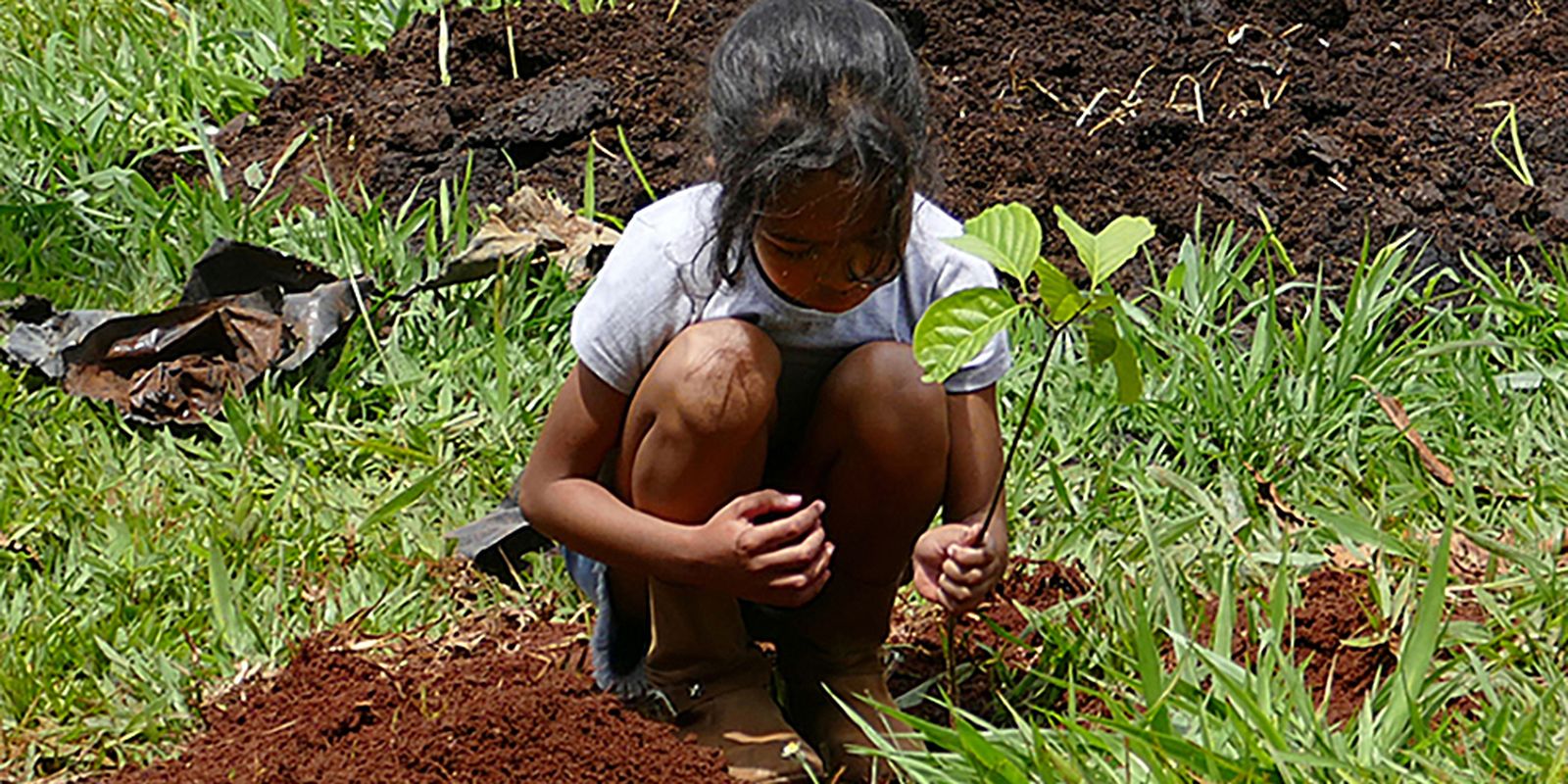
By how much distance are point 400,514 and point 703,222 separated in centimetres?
105

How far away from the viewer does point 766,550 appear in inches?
87.3

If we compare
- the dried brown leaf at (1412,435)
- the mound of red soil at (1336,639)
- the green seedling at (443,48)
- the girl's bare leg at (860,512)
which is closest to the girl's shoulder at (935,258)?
the girl's bare leg at (860,512)

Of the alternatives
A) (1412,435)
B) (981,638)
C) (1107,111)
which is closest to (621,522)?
(981,638)

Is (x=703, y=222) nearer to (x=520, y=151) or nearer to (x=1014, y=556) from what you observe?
(x=1014, y=556)

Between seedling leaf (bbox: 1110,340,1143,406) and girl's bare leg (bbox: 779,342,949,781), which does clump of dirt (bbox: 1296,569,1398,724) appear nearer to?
girl's bare leg (bbox: 779,342,949,781)

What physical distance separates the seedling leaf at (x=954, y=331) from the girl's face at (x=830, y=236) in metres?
0.21

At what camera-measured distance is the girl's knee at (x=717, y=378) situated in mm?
2232

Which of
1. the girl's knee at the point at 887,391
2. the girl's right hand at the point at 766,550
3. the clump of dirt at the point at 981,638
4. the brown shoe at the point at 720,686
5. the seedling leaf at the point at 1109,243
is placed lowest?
the clump of dirt at the point at 981,638

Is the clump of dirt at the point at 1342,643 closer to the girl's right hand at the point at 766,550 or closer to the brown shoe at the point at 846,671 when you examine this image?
the brown shoe at the point at 846,671

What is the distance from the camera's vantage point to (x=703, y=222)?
2324mm

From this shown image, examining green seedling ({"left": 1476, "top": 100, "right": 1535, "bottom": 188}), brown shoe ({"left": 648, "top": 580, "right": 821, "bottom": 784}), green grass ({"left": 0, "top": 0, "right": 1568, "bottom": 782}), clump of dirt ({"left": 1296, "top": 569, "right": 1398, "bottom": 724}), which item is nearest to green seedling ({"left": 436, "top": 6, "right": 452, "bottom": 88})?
green grass ({"left": 0, "top": 0, "right": 1568, "bottom": 782})

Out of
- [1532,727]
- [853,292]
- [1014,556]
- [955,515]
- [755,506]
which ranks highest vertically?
[853,292]

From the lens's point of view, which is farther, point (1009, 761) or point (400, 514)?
point (400, 514)

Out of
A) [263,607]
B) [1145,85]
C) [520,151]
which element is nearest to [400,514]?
[263,607]
